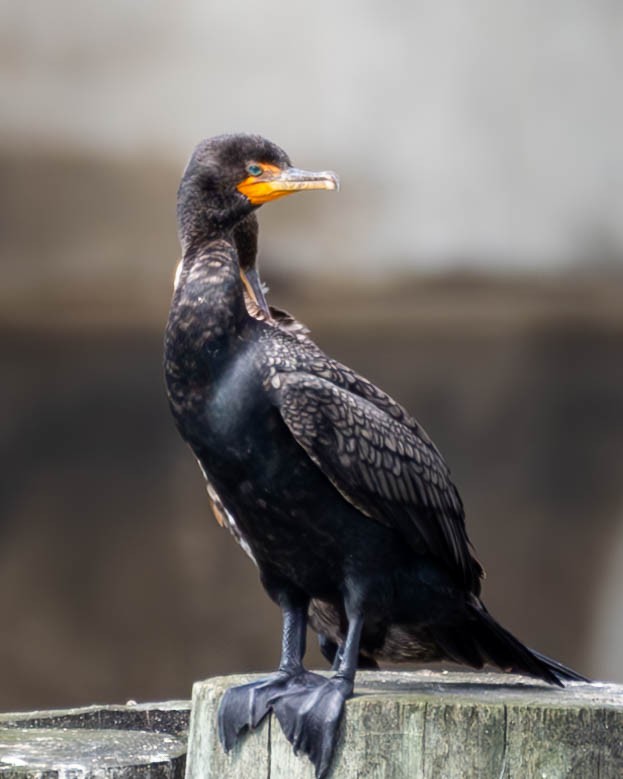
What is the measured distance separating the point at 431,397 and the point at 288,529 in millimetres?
2441

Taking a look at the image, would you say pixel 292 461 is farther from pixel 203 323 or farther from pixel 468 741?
pixel 468 741

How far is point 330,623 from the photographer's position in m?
2.54

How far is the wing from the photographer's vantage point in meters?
2.22

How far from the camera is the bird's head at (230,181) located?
2.29m

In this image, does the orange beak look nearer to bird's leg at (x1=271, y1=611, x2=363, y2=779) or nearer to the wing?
the wing

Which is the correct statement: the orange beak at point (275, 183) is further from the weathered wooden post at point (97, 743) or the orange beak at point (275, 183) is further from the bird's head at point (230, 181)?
the weathered wooden post at point (97, 743)

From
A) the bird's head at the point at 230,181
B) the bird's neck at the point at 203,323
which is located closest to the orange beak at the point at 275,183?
the bird's head at the point at 230,181

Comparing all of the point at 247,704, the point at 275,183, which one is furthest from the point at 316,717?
the point at 275,183

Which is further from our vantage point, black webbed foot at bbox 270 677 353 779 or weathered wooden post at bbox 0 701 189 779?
weathered wooden post at bbox 0 701 189 779

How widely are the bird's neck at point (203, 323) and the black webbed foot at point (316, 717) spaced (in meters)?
0.44

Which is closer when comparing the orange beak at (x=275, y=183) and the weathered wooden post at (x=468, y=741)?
the weathered wooden post at (x=468, y=741)

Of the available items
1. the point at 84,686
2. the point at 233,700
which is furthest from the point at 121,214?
the point at 233,700

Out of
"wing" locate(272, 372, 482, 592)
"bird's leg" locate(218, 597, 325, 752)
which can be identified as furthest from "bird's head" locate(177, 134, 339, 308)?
"bird's leg" locate(218, 597, 325, 752)

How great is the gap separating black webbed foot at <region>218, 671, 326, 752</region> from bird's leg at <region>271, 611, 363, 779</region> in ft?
0.05
